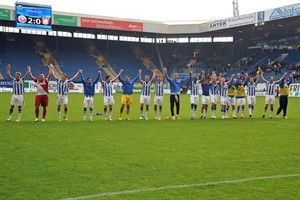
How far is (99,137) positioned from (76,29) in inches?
1855

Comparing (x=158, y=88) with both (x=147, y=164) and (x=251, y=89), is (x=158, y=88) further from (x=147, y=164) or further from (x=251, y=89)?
(x=147, y=164)

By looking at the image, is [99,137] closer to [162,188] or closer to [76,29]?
[162,188]

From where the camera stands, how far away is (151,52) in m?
63.9

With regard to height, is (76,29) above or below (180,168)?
above

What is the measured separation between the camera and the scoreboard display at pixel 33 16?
44.0 m

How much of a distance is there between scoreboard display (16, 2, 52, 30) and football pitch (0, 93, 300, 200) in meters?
33.9

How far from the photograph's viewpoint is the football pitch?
5902mm

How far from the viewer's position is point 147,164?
25.5 feet

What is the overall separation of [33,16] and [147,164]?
4086 cm

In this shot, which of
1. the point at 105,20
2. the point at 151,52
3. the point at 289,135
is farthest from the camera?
the point at 151,52

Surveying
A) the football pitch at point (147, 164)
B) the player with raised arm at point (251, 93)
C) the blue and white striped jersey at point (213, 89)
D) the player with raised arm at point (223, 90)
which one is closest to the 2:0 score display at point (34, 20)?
the blue and white striped jersey at point (213, 89)

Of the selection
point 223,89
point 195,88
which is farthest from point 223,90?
point 195,88

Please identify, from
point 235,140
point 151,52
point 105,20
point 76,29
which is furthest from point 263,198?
point 151,52

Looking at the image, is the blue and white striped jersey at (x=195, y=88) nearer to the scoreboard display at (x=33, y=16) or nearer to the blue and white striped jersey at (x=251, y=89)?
the blue and white striped jersey at (x=251, y=89)
